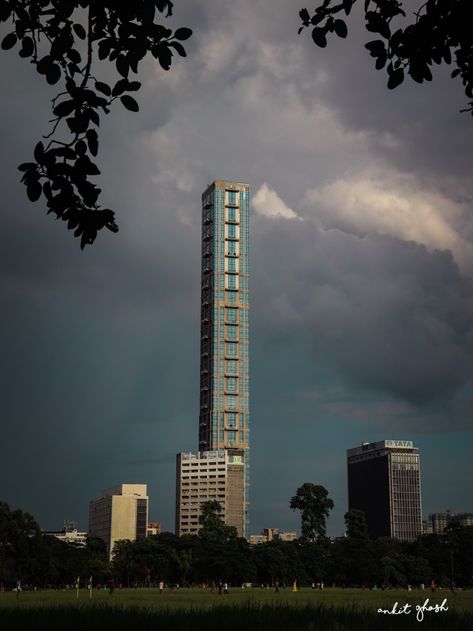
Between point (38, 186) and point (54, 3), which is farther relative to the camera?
point (54, 3)

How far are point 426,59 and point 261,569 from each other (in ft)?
426

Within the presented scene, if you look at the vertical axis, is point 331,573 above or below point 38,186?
below

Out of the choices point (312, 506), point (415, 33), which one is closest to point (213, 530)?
point (312, 506)

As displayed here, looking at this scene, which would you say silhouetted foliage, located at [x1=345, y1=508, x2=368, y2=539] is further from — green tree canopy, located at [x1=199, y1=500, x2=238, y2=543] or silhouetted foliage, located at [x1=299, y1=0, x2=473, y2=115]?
silhouetted foliage, located at [x1=299, y1=0, x2=473, y2=115]

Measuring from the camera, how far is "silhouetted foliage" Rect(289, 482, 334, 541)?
508 feet

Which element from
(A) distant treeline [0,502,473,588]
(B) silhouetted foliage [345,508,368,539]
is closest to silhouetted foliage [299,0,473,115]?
(A) distant treeline [0,502,473,588]

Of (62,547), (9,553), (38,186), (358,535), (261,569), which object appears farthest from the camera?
(358,535)

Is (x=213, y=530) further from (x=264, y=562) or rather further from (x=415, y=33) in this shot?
(x=415, y=33)

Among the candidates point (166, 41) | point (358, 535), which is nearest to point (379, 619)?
point (166, 41)

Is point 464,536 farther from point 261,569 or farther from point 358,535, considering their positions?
point 261,569

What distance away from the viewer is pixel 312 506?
510 feet

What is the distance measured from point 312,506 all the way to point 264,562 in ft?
90.2

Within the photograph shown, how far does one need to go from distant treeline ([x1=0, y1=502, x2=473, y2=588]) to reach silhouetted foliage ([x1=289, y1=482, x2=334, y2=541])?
5185 millimetres

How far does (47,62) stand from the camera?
28.4 feet
